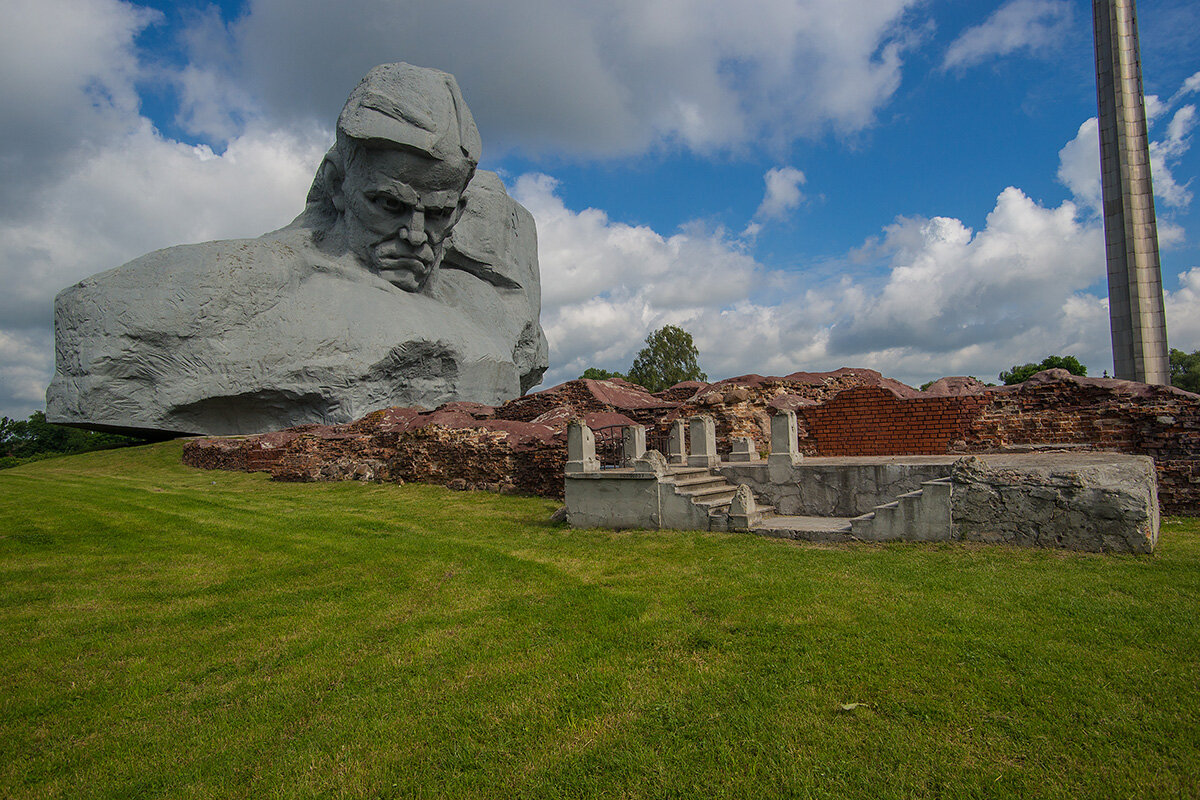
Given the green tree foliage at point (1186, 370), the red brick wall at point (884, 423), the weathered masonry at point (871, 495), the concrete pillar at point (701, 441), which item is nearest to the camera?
the weathered masonry at point (871, 495)

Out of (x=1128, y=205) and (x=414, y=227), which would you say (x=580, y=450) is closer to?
(x=1128, y=205)

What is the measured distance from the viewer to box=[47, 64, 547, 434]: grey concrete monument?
2256 cm

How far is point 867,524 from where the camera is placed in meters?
6.51

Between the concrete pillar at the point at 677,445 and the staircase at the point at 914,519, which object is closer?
the staircase at the point at 914,519

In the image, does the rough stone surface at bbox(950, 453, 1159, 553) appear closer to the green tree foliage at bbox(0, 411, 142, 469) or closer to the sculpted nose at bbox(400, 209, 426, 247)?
the sculpted nose at bbox(400, 209, 426, 247)

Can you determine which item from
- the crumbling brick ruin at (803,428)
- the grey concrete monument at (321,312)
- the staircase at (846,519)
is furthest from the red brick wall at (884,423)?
the grey concrete monument at (321,312)

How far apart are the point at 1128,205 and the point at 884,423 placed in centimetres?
1175

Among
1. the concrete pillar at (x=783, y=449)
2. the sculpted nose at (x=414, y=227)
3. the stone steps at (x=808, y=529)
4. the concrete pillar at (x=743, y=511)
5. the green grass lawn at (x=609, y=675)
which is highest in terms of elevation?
the sculpted nose at (x=414, y=227)

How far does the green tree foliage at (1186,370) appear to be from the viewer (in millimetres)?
36625

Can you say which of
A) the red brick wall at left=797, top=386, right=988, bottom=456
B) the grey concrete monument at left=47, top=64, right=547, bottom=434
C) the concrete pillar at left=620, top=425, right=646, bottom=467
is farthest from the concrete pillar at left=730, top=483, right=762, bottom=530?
the grey concrete monument at left=47, top=64, right=547, bottom=434

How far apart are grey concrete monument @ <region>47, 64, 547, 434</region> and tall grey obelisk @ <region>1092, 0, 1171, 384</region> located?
22838 millimetres

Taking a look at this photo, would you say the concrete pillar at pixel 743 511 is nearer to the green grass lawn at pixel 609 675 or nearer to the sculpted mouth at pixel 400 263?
the green grass lawn at pixel 609 675

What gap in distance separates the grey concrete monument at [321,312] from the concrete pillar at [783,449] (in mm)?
20909

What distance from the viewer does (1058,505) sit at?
5.79m
